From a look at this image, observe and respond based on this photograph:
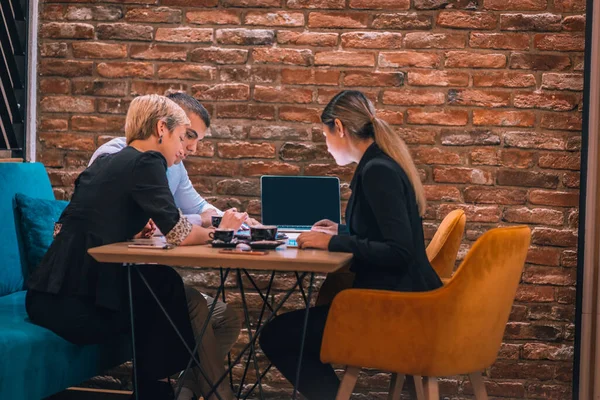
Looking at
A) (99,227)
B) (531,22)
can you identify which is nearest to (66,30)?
(99,227)

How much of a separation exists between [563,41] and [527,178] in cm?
67

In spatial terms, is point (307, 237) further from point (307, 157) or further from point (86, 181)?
point (307, 157)

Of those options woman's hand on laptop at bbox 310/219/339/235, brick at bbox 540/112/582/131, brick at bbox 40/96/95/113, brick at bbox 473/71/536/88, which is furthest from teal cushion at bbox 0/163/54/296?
brick at bbox 540/112/582/131

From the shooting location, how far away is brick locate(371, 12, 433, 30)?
366 cm

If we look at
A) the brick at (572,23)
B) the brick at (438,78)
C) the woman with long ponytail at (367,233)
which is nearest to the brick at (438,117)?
the brick at (438,78)

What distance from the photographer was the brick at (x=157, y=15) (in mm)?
3762

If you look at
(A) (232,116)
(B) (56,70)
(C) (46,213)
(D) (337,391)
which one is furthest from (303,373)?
(B) (56,70)

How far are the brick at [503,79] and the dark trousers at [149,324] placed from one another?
1.86 metres

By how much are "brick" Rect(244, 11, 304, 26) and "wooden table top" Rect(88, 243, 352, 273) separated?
1.72 meters

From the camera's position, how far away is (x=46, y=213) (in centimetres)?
318

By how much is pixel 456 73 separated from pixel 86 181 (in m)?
1.90

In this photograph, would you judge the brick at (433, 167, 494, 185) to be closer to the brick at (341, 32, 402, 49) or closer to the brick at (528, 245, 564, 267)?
the brick at (528, 245, 564, 267)

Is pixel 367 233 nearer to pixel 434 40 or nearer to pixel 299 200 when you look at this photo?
pixel 299 200

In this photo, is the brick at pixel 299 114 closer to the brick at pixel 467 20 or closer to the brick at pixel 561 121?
the brick at pixel 467 20
